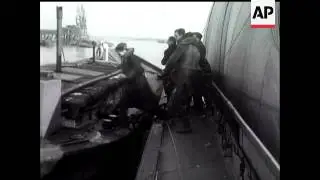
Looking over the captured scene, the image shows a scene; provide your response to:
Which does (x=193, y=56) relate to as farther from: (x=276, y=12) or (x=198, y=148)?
(x=276, y=12)

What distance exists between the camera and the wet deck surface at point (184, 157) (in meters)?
4.28

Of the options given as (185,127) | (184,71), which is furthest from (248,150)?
(184,71)

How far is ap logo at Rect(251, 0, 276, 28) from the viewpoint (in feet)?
8.81

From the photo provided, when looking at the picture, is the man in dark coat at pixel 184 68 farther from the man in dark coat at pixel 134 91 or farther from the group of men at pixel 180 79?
the man in dark coat at pixel 134 91

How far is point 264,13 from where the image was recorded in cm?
282

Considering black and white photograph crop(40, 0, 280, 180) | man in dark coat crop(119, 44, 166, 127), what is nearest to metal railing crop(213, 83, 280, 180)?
black and white photograph crop(40, 0, 280, 180)

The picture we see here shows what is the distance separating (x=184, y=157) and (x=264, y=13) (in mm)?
2492

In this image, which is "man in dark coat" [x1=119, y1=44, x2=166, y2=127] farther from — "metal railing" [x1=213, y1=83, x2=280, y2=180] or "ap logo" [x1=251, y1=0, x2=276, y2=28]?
A: "ap logo" [x1=251, y1=0, x2=276, y2=28]

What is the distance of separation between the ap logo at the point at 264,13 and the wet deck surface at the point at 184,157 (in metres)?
1.79

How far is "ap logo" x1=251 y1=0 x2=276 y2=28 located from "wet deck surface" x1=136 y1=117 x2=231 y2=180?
1786 mm

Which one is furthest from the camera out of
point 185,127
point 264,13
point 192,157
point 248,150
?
point 185,127

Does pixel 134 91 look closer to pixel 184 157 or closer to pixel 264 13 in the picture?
pixel 184 157

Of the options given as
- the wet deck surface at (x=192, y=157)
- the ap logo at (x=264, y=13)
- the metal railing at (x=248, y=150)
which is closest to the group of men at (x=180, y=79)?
the wet deck surface at (x=192, y=157)

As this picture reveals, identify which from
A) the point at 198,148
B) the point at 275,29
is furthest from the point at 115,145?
the point at 275,29
